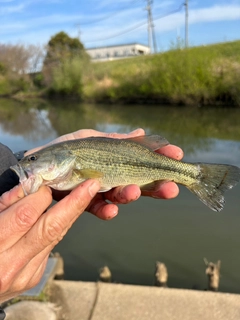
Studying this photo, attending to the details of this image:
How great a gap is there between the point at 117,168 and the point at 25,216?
35.6 inches

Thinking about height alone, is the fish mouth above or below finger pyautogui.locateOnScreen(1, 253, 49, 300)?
above

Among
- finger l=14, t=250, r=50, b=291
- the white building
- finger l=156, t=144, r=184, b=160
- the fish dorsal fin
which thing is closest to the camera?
finger l=14, t=250, r=50, b=291

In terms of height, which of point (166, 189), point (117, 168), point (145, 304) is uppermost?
point (117, 168)

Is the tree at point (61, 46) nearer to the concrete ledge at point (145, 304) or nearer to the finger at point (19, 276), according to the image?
the concrete ledge at point (145, 304)

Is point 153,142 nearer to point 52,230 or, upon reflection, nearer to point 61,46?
point 52,230

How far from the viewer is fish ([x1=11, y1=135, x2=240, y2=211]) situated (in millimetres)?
2391

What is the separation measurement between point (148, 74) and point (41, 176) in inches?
1358

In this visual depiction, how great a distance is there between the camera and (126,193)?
2521mm

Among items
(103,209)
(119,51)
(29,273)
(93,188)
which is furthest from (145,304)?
(119,51)

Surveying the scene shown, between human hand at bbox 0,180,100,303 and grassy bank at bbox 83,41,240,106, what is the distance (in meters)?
27.4

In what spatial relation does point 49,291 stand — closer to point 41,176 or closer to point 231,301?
point 231,301

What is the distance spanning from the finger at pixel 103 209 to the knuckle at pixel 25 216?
0.85 metres

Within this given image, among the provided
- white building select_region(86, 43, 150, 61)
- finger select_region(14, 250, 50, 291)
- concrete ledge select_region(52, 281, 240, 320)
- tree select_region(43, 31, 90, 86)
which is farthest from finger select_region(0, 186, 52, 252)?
white building select_region(86, 43, 150, 61)

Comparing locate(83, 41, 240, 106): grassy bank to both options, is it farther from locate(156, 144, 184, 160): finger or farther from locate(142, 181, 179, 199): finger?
locate(142, 181, 179, 199): finger
